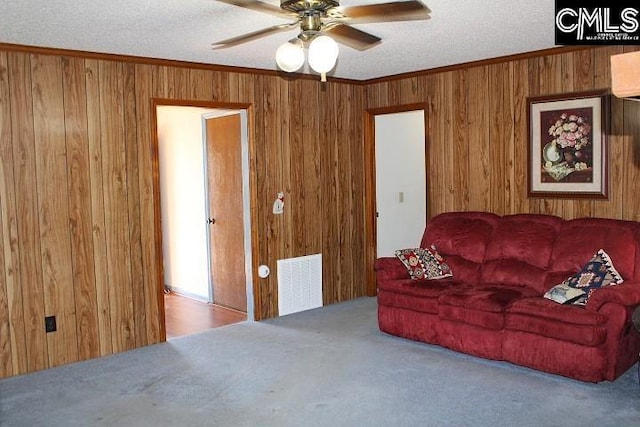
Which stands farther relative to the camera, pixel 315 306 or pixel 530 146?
pixel 315 306

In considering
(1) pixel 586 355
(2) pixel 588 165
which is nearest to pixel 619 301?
(1) pixel 586 355

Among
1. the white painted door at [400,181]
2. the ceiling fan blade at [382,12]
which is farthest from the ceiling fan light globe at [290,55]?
the white painted door at [400,181]

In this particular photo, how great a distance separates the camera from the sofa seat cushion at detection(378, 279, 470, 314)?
4.56m

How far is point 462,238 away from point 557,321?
1.42 m

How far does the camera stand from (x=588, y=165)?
183 inches

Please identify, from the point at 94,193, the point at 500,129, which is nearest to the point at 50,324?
the point at 94,193

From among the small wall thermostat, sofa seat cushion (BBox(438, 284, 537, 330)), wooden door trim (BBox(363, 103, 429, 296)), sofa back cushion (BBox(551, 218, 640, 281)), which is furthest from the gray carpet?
wooden door trim (BBox(363, 103, 429, 296))

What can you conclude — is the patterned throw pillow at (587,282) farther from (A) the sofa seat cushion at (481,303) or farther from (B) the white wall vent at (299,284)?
(B) the white wall vent at (299,284)

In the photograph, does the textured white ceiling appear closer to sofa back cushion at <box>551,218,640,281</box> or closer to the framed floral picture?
the framed floral picture

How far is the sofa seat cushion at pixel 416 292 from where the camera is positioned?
456 centimetres

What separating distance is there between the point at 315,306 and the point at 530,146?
260 centimetres

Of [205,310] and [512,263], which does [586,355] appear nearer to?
[512,263]

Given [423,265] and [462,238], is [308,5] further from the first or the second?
[462,238]

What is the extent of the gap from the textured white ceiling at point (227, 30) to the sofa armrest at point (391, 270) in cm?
174
